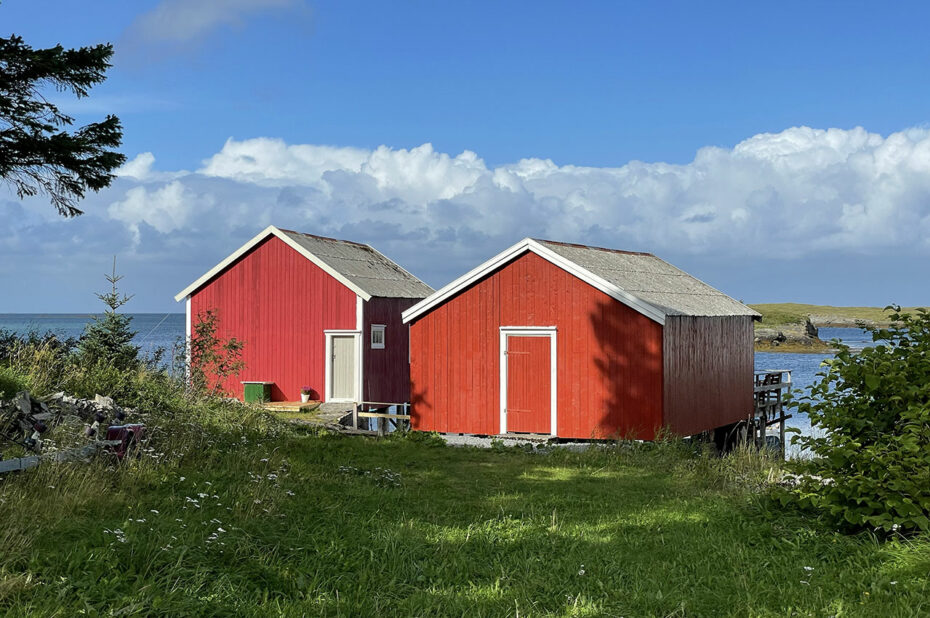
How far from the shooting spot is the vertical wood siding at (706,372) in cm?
1908

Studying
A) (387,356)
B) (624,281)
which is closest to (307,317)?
(387,356)

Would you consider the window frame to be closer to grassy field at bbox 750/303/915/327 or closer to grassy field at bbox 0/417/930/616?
grassy field at bbox 0/417/930/616

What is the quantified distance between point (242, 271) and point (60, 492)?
19948mm

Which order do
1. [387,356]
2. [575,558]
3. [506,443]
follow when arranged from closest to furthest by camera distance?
1. [575,558]
2. [506,443]
3. [387,356]

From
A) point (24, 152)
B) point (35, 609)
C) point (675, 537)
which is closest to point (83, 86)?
point (24, 152)

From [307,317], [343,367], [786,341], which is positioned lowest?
[343,367]

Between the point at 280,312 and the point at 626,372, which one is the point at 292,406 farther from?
the point at 626,372

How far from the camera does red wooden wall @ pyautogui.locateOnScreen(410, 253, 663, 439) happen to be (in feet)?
61.0

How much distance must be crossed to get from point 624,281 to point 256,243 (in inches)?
500

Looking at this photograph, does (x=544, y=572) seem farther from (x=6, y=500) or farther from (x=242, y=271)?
(x=242, y=271)

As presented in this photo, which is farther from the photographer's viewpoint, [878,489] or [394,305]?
[394,305]

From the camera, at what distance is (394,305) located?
28.0 meters

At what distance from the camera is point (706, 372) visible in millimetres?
21469

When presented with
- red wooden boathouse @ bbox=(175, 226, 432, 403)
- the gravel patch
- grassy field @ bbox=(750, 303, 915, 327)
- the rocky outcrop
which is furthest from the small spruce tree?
grassy field @ bbox=(750, 303, 915, 327)
